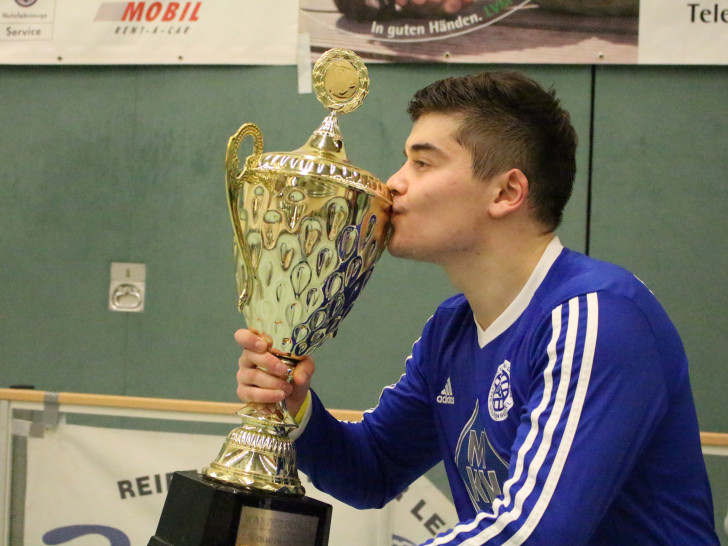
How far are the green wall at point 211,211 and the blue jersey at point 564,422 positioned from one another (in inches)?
58.6

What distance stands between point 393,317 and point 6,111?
1852 mm

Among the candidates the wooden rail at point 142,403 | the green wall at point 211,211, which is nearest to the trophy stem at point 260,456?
the wooden rail at point 142,403

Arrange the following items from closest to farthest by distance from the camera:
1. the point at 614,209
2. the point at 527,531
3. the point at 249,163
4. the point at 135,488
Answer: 1. the point at 527,531
2. the point at 249,163
3. the point at 135,488
4. the point at 614,209

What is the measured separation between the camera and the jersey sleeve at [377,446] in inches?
60.4

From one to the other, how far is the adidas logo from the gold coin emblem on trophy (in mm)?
265

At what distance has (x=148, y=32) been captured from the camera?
10.2ft

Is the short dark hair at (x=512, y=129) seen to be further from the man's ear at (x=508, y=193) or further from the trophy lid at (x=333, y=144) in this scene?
the trophy lid at (x=333, y=144)

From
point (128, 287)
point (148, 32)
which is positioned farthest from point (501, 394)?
point (148, 32)

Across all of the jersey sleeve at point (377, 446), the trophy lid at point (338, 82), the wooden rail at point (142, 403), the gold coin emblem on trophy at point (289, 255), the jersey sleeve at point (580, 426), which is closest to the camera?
the jersey sleeve at point (580, 426)

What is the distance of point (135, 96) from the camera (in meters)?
3.19

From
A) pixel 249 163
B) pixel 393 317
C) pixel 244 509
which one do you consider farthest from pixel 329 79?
pixel 393 317

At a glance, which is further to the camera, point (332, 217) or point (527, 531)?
point (332, 217)

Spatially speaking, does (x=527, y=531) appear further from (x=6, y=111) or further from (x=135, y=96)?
(x=6, y=111)

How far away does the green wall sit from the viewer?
9.27 ft
